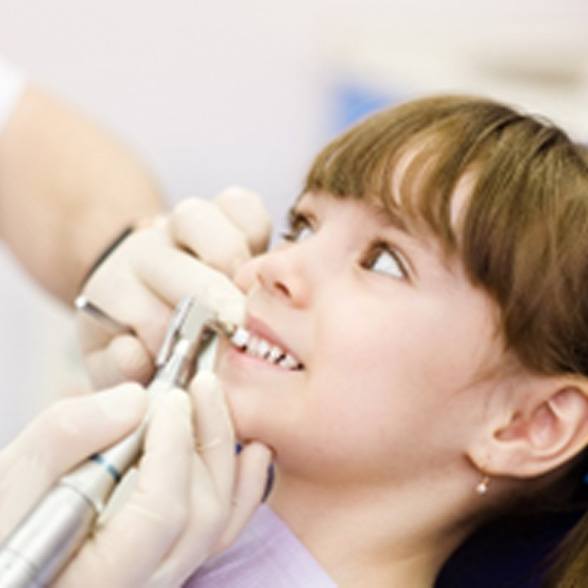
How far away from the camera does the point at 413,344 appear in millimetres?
906

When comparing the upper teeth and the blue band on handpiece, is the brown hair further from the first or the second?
the blue band on handpiece

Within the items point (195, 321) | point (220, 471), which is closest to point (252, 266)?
point (195, 321)

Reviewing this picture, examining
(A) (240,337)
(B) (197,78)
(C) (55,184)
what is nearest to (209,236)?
(A) (240,337)

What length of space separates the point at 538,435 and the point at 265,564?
0.89 feet

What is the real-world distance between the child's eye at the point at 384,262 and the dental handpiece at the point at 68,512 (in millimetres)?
176

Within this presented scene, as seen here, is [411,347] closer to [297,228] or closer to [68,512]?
[297,228]

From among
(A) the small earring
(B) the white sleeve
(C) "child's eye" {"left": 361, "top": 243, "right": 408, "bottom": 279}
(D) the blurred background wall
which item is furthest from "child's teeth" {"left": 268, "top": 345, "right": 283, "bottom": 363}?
(D) the blurred background wall

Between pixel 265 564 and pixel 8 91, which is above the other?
pixel 8 91

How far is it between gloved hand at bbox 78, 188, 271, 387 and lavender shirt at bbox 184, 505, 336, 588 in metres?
0.20

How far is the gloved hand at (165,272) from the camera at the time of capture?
105 centimetres

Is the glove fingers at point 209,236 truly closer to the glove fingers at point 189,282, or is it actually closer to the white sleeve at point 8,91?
the glove fingers at point 189,282

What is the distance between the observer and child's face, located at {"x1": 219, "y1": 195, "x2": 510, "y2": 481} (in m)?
0.91

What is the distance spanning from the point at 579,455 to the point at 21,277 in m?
1.57

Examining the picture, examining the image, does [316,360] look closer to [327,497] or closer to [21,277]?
[327,497]
